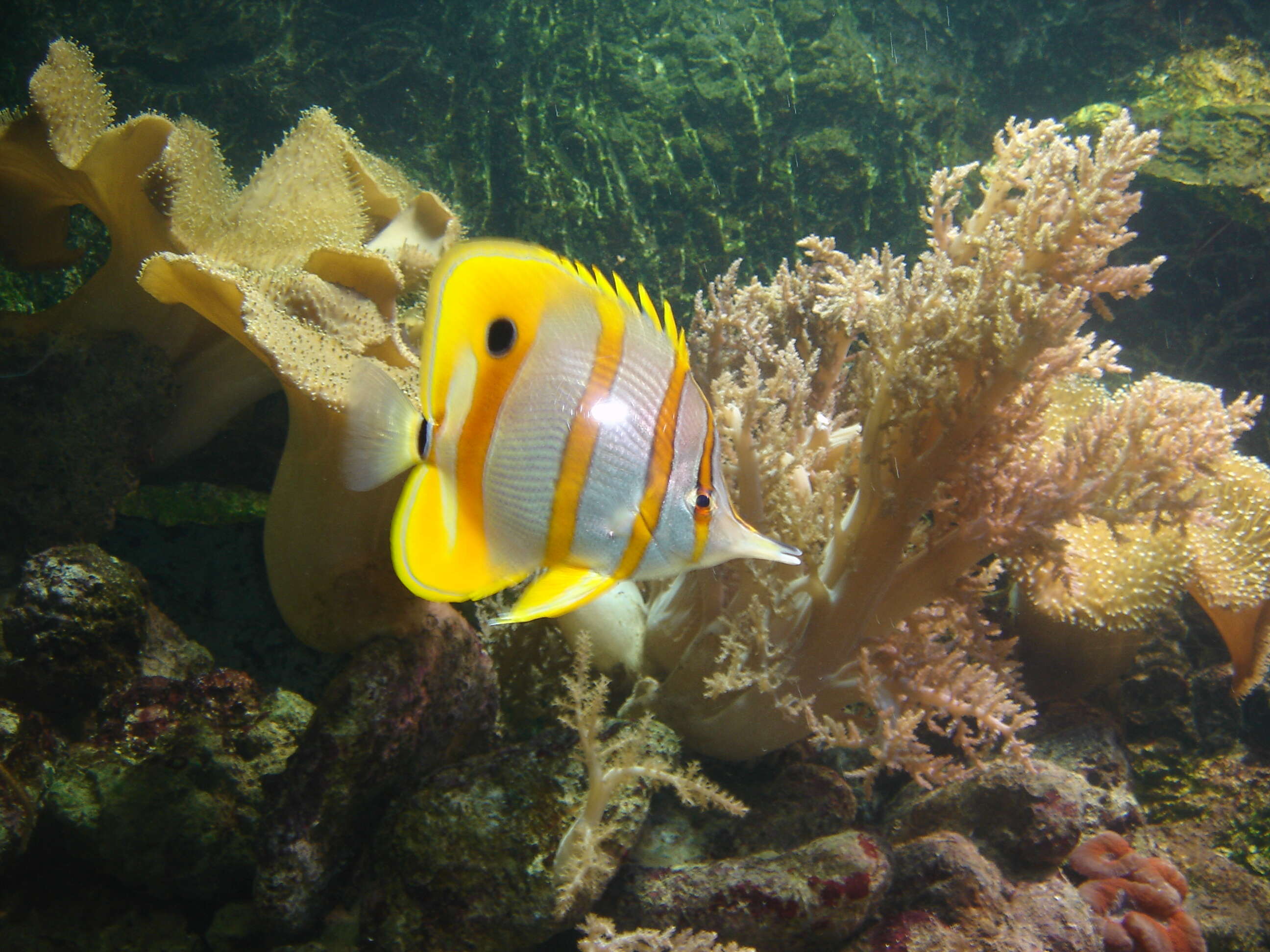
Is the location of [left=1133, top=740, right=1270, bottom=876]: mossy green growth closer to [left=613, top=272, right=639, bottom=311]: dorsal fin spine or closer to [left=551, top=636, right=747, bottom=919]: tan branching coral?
[left=551, top=636, right=747, bottom=919]: tan branching coral

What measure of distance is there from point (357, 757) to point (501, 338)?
5.34 feet

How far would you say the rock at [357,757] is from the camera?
1.90 meters

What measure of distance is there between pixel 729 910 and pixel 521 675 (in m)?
1.10

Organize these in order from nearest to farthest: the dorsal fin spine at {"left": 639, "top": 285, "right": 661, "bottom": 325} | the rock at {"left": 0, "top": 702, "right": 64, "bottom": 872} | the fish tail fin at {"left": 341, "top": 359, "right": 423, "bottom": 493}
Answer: the fish tail fin at {"left": 341, "top": 359, "right": 423, "bottom": 493}, the dorsal fin spine at {"left": 639, "top": 285, "right": 661, "bottom": 325}, the rock at {"left": 0, "top": 702, "right": 64, "bottom": 872}

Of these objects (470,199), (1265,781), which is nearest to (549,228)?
(470,199)

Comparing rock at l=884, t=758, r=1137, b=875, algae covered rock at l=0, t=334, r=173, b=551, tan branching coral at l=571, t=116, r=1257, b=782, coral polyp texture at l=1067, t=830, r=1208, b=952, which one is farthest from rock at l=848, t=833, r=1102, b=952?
algae covered rock at l=0, t=334, r=173, b=551

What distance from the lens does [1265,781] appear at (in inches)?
142

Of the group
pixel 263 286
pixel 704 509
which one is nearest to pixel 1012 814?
pixel 704 509

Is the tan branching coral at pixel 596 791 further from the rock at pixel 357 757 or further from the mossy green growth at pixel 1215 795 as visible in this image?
the mossy green growth at pixel 1215 795

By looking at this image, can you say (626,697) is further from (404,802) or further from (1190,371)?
(1190,371)

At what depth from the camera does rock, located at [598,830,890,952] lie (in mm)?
2025

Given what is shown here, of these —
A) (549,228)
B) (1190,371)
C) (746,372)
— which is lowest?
(746,372)

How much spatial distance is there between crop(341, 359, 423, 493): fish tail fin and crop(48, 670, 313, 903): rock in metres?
1.74

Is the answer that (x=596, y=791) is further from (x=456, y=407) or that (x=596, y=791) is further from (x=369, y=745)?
(x=456, y=407)
